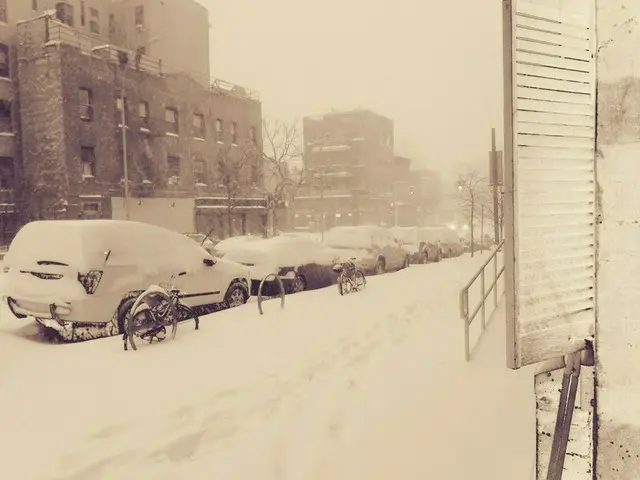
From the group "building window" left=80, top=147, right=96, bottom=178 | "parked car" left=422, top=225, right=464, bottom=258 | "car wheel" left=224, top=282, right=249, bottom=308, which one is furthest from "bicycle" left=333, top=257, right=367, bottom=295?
"building window" left=80, top=147, right=96, bottom=178

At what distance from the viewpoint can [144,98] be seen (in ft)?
94.6

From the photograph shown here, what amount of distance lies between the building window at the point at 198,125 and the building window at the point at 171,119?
50.0 inches

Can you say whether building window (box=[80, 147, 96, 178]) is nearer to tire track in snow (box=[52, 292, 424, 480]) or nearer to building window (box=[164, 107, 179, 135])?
building window (box=[164, 107, 179, 135])

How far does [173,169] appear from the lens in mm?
30031

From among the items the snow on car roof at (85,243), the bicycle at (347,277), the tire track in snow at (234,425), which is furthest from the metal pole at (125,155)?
the tire track in snow at (234,425)

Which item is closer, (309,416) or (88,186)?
(309,416)

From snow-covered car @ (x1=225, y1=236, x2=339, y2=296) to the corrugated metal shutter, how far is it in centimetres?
887

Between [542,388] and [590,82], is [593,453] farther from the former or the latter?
[590,82]

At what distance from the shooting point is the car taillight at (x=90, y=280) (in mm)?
6939

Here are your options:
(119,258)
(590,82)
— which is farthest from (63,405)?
(590,82)

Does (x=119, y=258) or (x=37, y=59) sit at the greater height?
(x=37, y=59)

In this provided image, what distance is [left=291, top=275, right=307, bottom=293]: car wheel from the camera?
12102mm

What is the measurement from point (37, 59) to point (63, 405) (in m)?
24.9

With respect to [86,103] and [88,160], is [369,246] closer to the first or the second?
[88,160]
